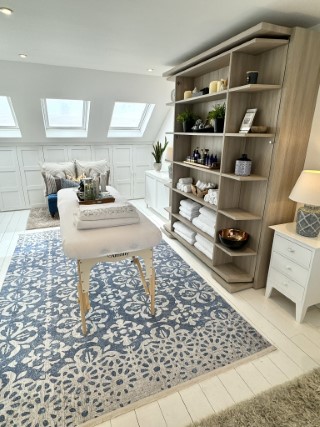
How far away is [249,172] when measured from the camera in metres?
2.25

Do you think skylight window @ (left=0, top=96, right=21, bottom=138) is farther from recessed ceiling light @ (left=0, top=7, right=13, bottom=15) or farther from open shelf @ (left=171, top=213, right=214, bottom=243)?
open shelf @ (left=171, top=213, right=214, bottom=243)

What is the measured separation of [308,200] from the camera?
6.10 ft

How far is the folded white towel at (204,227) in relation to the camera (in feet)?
9.12

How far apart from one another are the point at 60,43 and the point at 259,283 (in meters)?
3.15

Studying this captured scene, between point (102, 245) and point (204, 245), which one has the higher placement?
point (102, 245)

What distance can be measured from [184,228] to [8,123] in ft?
12.3

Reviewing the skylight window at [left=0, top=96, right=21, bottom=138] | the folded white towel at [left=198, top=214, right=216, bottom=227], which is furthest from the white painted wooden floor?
the skylight window at [left=0, top=96, right=21, bottom=138]

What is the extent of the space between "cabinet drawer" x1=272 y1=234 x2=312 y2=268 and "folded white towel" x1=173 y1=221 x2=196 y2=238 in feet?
3.73

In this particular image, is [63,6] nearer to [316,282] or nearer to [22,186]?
[316,282]

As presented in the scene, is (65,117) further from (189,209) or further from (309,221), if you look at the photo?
(309,221)

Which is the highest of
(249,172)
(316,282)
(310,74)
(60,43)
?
(60,43)

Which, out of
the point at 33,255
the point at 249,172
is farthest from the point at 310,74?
the point at 33,255

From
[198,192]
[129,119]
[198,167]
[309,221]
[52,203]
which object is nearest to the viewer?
[309,221]

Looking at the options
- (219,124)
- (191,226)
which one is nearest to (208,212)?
→ (191,226)
